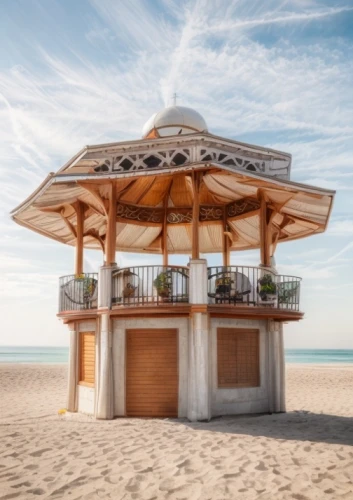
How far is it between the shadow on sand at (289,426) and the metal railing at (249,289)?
3388 mm

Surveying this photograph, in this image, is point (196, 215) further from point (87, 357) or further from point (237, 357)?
point (87, 357)

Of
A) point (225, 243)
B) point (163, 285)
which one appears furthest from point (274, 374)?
point (225, 243)

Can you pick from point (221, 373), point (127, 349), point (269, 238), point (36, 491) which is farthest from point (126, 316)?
point (36, 491)

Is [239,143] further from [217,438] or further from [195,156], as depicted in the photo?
[217,438]

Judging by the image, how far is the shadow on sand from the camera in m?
12.4

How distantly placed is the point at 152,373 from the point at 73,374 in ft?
11.5

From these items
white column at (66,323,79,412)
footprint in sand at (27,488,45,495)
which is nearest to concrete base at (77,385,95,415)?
white column at (66,323,79,412)

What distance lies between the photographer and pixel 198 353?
14594 millimetres

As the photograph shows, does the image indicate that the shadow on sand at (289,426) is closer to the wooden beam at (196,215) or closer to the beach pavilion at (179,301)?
the beach pavilion at (179,301)

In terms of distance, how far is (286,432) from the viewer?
42.7 feet

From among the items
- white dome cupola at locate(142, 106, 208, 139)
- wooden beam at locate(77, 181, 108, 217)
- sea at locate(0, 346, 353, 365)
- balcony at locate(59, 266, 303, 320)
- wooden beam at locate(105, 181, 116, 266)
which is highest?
white dome cupola at locate(142, 106, 208, 139)

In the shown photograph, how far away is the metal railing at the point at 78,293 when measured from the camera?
16.8m

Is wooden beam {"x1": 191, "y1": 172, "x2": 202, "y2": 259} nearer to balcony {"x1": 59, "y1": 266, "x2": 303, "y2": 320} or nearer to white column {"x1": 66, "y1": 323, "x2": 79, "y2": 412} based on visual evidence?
balcony {"x1": 59, "y1": 266, "x2": 303, "y2": 320}

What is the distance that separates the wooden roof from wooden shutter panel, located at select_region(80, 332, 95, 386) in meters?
4.23
